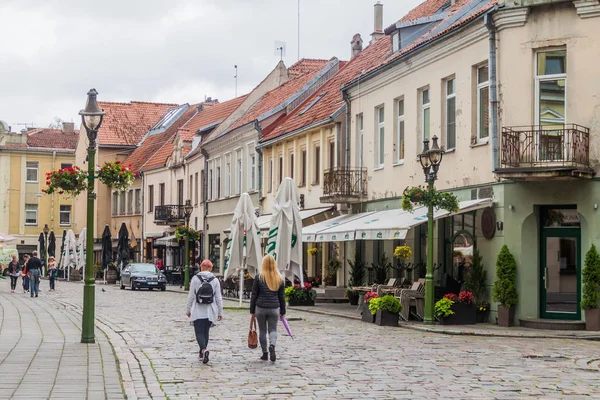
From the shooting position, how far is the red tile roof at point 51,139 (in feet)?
290

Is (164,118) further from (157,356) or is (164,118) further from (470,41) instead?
(157,356)

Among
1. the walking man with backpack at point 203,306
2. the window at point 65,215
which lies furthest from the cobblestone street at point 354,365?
the window at point 65,215

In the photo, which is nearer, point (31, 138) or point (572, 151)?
point (572, 151)

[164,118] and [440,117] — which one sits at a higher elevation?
[164,118]

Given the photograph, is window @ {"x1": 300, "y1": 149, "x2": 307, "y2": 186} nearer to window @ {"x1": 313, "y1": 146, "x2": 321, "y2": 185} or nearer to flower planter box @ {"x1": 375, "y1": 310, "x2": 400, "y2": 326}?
window @ {"x1": 313, "y1": 146, "x2": 321, "y2": 185}

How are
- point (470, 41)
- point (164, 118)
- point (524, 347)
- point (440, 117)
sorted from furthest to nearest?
point (164, 118) < point (440, 117) < point (470, 41) < point (524, 347)

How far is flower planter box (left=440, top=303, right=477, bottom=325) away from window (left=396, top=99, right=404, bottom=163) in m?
7.72

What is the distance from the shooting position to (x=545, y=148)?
70.7 ft

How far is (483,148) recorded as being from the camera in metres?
23.6

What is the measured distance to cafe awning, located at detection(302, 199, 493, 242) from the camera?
23.1 metres

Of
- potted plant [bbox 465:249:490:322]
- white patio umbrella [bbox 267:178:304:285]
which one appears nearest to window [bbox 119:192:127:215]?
white patio umbrella [bbox 267:178:304:285]

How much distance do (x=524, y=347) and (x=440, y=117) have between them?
33.1ft

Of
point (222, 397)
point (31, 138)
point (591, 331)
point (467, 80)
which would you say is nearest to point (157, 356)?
point (222, 397)

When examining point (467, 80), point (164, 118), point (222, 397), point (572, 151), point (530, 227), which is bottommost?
point (222, 397)
